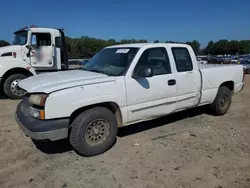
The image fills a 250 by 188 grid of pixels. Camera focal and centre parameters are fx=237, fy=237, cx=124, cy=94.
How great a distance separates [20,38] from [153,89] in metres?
7.04

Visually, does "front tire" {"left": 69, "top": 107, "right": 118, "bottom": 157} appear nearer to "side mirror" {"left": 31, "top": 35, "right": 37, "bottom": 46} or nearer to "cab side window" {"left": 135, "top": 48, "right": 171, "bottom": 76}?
"cab side window" {"left": 135, "top": 48, "right": 171, "bottom": 76}

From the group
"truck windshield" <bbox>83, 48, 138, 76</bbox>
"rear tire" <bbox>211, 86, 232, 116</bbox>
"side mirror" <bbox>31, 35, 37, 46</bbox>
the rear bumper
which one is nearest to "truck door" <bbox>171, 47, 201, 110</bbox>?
"rear tire" <bbox>211, 86, 232, 116</bbox>

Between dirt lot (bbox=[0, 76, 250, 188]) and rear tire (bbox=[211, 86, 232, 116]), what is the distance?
0.69m

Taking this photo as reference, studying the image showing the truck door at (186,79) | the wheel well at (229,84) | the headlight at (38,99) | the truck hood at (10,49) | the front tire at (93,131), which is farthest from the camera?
the truck hood at (10,49)

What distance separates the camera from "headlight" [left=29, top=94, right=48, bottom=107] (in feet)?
10.7

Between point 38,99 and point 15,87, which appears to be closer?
point 38,99

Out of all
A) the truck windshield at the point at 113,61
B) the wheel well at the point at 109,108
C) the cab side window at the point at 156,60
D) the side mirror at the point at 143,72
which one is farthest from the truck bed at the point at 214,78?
the wheel well at the point at 109,108

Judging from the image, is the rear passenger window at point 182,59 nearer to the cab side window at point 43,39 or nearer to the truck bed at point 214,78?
the truck bed at point 214,78

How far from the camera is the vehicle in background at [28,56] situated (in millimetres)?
8281

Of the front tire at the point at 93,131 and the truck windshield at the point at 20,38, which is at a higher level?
the truck windshield at the point at 20,38

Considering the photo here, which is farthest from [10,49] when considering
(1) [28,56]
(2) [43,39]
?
(2) [43,39]

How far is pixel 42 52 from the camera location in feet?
30.1

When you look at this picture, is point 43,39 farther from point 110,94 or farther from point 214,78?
→ point 214,78

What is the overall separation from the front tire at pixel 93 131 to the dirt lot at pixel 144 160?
0.50 ft
